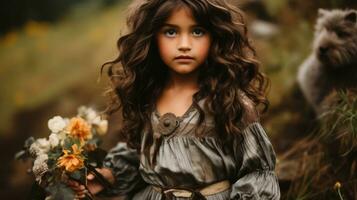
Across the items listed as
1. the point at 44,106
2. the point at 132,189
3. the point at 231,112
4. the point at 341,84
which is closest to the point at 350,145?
the point at 341,84

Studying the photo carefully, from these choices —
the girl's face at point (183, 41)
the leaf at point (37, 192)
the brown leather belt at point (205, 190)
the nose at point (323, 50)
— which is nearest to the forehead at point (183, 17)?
the girl's face at point (183, 41)

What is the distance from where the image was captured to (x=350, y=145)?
319 cm

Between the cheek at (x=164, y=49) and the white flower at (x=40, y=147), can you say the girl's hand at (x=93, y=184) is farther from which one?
the cheek at (x=164, y=49)

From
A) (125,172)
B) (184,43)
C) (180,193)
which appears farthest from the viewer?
(125,172)

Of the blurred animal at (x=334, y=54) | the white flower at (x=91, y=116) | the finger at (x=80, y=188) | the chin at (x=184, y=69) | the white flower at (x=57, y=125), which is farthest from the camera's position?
the blurred animal at (x=334, y=54)

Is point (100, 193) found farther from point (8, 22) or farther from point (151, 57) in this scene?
point (8, 22)

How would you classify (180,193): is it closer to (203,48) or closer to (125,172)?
(125,172)

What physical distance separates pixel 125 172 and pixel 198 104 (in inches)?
24.5

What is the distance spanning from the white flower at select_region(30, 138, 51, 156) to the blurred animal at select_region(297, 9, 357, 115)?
5.86ft

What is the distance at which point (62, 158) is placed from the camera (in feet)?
8.93

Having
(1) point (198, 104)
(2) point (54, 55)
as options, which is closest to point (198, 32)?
(1) point (198, 104)

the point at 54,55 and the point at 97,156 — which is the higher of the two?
the point at 54,55

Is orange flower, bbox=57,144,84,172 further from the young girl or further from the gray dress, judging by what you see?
the gray dress

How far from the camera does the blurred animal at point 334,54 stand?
3551 mm
